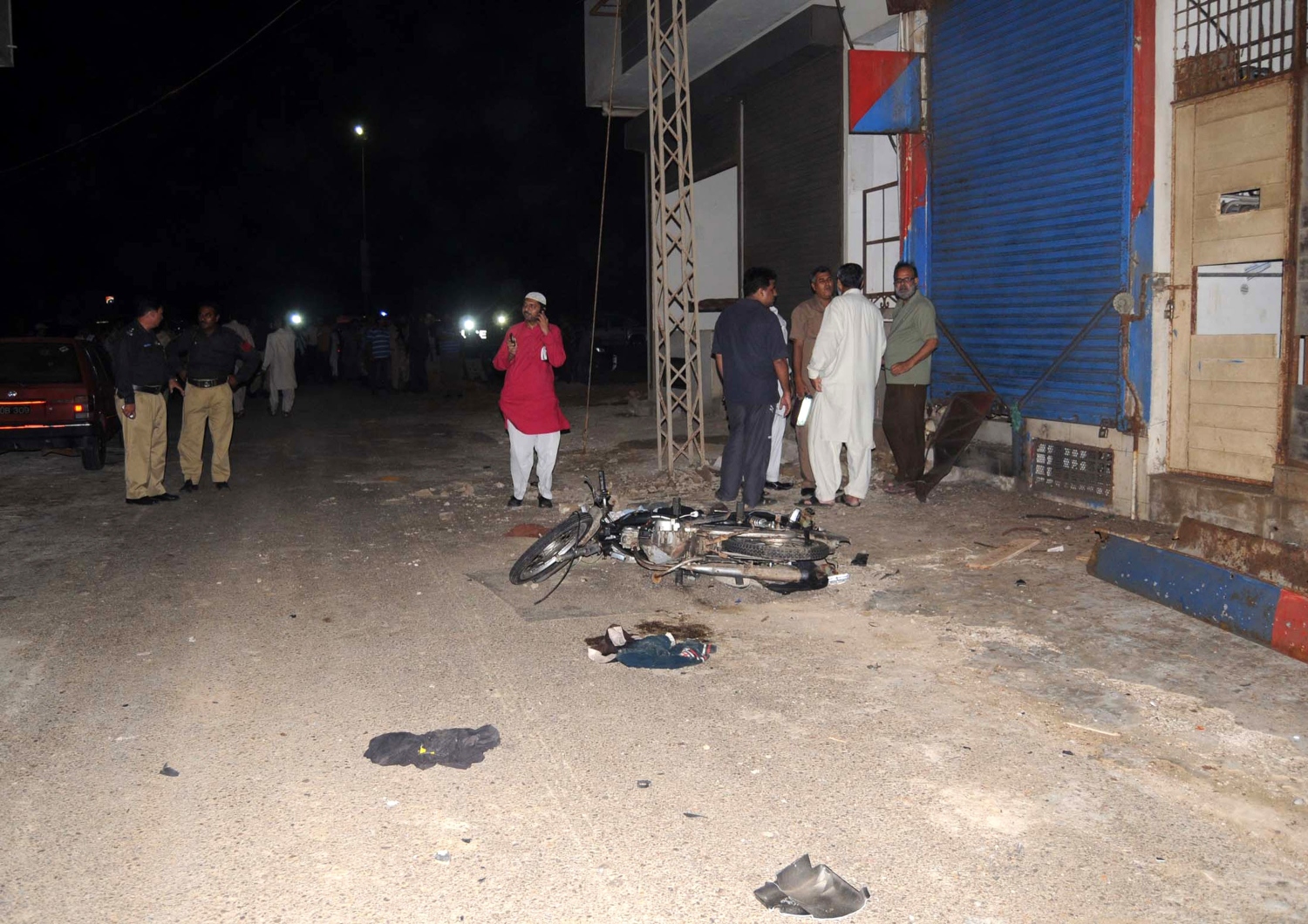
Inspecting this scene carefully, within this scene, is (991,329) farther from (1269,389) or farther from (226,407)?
(226,407)

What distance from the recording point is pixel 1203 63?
7969mm

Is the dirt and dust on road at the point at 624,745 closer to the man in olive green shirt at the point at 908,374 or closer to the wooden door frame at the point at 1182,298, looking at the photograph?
the wooden door frame at the point at 1182,298

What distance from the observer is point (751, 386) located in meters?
8.70

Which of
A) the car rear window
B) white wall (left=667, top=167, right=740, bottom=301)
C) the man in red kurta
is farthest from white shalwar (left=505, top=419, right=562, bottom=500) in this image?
white wall (left=667, top=167, right=740, bottom=301)

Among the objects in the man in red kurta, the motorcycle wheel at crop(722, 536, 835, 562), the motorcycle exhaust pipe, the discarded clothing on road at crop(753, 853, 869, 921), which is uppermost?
the man in red kurta

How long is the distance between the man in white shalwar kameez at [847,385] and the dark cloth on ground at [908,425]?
487mm

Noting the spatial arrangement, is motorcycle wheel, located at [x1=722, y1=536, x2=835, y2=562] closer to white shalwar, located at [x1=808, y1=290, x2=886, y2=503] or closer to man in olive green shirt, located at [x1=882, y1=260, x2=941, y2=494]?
white shalwar, located at [x1=808, y1=290, x2=886, y2=503]

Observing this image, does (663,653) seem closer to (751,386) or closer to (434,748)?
(434,748)

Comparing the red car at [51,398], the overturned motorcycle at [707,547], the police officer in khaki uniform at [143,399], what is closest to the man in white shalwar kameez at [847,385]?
the overturned motorcycle at [707,547]

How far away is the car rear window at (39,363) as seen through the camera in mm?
12586

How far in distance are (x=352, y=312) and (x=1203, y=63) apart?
185 feet

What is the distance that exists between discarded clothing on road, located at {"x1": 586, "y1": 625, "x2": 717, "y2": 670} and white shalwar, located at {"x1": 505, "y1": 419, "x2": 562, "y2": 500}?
13.8 ft

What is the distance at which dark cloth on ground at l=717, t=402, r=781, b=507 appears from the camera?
8.78 m

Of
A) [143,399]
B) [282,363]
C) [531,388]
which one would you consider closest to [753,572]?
[531,388]
